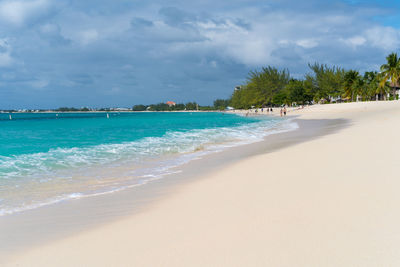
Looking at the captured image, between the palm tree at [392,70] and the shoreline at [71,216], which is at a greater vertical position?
the palm tree at [392,70]

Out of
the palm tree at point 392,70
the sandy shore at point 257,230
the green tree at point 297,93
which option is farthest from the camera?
the green tree at point 297,93

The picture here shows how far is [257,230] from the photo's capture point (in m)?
3.26

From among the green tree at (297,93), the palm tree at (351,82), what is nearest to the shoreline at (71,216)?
the palm tree at (351,82)

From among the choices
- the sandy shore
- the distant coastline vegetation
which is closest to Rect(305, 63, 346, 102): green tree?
the distant coastline vegetation

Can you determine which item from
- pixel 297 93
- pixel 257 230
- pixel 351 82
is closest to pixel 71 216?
pixel 257 230

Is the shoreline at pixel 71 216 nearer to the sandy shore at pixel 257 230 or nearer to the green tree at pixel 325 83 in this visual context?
the sandy shore at pixel 257 230

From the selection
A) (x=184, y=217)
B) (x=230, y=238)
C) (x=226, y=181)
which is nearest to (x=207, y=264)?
(x=230, y=238)

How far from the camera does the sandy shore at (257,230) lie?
8.86ft

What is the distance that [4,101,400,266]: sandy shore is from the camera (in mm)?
2701

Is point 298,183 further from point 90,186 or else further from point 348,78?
point 348,78

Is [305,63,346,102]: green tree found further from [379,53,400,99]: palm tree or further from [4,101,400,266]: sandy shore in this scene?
[4,101,400,266]: sandy shore

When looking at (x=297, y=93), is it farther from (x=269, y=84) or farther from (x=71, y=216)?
(x=71, y=216)

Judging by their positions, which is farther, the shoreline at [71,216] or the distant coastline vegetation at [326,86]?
the distant coastline vegetation at [326,86]

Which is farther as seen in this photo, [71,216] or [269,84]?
[269,84]
